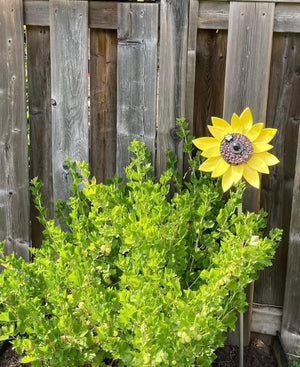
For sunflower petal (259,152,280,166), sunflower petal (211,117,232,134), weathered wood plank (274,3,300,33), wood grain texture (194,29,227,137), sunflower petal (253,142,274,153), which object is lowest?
sunflower petal (259,152,280,166)

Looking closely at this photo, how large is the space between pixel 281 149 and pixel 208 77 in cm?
51

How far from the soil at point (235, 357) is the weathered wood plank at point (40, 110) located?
721 millimetres

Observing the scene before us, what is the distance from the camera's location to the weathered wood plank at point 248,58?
2689mm

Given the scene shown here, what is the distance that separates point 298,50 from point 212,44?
408mm

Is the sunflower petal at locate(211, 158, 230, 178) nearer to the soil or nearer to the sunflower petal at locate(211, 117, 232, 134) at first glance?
the sunflower petal at locate(211, 117, 232, 134)

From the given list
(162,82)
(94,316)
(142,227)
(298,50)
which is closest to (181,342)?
(94,316)

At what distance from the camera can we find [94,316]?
2.27 meters

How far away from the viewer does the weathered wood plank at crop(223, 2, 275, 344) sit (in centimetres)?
269

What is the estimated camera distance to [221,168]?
2.50 meters

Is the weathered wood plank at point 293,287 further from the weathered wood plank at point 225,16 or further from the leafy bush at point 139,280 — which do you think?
the weathered wood plank at point 225,16

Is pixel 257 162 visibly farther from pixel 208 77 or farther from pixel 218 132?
pixel 208 77

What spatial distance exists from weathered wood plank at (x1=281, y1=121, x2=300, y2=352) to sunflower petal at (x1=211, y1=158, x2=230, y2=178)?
0.52 meters

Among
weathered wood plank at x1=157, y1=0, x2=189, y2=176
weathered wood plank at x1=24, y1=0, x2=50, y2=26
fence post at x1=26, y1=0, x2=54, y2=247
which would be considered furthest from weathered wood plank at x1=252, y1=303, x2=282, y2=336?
weathered wood plank at x1=24, y1=0, x2=50, y2=26

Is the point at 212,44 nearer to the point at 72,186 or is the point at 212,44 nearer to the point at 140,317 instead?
the point at 72,186
